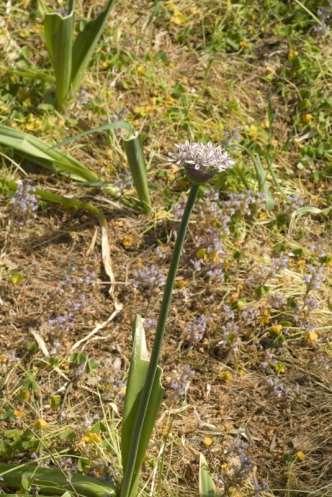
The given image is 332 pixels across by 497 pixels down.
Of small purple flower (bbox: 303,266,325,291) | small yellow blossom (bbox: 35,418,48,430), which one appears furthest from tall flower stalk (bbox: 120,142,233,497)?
small purple flower (bbox: 303,266,325,291)

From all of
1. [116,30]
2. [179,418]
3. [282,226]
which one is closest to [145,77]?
[116,30]

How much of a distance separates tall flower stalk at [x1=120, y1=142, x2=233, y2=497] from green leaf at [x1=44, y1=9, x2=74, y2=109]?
4.25ft

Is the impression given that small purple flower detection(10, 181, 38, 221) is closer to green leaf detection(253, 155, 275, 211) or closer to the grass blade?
green leaf detection(253, 155, 275, 211)

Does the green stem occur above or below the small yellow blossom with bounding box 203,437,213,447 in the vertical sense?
above

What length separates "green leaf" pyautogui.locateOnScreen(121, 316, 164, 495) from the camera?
6.89 ft

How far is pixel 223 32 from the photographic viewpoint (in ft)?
12.7

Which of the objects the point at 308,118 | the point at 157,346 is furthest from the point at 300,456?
the point at 308,118

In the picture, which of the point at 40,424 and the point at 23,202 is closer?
the point at 40,424

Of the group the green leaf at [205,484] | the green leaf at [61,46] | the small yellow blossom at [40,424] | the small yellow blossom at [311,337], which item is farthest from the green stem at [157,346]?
the green leaf at [61,46]

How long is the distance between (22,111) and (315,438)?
5.09 feet

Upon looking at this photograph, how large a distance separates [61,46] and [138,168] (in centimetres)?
55

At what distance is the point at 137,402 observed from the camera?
2.11m

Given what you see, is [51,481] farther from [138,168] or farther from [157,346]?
[138,168]

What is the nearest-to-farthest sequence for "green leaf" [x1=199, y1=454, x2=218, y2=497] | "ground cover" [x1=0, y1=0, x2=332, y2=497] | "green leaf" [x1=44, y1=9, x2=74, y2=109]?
"green leaf" [x1=199, y1=454, x2=218, y2=497] → "ground cover" [x1=0, y1=0, x2=332, y2=497] → "green leaf" [x1=44, y1=9, x2=74, y2=109]
